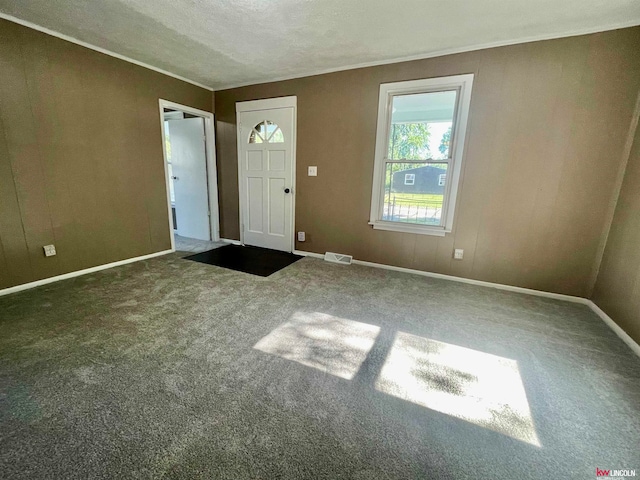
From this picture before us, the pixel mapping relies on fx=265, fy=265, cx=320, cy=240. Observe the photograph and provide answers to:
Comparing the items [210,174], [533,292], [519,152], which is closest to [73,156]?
[210,174]

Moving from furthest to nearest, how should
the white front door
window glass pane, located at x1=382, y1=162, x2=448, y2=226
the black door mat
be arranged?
the white front door → the black door mat → window glass pane, located at x1=382, y1=162, x2=448, y2=226

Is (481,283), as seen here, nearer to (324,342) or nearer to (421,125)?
(421,125)

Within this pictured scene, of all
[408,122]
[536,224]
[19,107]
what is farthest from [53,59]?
[536,224]

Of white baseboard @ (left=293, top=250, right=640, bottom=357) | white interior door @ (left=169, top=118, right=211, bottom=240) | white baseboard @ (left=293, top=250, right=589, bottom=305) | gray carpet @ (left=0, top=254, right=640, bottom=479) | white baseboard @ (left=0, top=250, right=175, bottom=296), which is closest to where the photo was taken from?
gray carpet @ (left=0, top=254, right=640, bottom=479)

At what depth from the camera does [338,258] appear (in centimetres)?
371

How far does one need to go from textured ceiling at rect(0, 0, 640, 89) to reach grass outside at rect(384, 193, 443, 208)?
1487 millimetres

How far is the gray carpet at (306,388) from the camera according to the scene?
111cm

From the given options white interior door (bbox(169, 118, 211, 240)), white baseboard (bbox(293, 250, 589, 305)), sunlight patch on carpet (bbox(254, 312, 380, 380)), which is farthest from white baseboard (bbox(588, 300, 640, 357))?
white interior door (bbox(169, 118, 211, 240))

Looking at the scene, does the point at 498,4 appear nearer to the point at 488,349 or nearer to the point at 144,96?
the point at 488,349

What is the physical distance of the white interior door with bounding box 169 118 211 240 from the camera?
4367mm

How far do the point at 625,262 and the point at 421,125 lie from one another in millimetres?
2187

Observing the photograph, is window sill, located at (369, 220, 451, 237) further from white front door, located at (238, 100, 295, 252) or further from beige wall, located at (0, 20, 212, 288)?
beige wall, located at (0, 20, 212, 288)

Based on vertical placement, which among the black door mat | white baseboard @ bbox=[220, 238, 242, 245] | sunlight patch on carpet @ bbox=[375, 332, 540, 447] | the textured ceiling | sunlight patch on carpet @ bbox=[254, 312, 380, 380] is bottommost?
sunlight patch on carpet @ bbox=[254, 312, 380, 380]

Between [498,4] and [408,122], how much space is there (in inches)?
48.4
